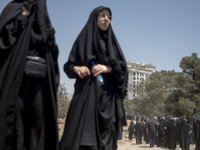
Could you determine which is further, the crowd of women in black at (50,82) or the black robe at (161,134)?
the black robe at (161,134)

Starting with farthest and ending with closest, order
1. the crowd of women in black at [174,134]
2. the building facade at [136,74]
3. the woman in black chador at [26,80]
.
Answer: the building facade at [136,74], the crowd of women in black at [174,134], the woman in black chador at [26,80]

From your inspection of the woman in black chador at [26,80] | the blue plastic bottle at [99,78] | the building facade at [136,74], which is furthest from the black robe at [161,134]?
the building facade at [136,74]

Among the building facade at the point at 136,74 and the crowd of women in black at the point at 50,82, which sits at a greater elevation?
the building facade at the point at 136,74

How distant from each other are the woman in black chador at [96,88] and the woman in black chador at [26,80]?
358 millimetres

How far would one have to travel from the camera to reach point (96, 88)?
115 inches

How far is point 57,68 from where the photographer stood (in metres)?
2.73

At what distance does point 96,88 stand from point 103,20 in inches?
36.4

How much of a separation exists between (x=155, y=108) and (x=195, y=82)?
70.4 ft

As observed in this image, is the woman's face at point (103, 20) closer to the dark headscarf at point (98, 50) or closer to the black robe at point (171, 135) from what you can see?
the dark headscarf at point (98, 50)

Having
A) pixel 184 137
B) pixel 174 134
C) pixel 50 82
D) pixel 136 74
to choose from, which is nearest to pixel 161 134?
pixel 174 134

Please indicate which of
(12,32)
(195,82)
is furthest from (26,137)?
(195,82)

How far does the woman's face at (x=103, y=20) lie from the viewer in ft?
Answer: 10.2

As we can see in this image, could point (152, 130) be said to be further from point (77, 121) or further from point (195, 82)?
point (77, 121)

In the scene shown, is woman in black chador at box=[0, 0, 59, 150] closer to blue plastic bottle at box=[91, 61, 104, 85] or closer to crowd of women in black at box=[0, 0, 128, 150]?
crowd of women in black at box=[0, 0, 128, 150]
